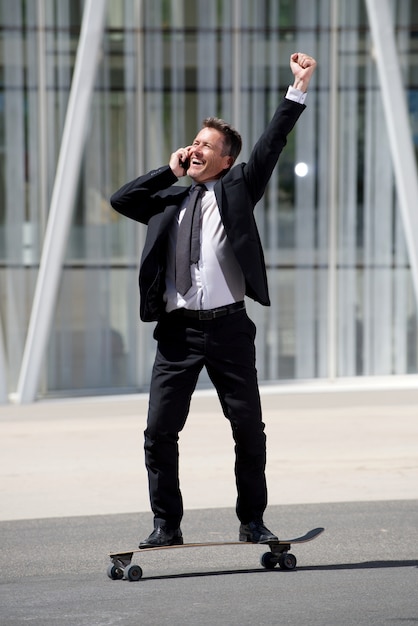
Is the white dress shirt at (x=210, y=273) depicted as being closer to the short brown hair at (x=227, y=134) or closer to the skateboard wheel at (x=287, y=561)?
the short brown hair at (x=227, y=134)

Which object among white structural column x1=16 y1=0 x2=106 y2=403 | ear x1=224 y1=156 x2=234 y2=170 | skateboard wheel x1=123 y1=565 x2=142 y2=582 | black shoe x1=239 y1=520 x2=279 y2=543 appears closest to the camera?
skateboard wheel x1=123 y1=565 x2=142 y2=582

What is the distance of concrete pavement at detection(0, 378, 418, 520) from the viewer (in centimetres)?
800

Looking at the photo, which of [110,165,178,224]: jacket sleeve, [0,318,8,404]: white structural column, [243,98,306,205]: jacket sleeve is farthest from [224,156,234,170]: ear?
[0,318,8,404]: white structural column

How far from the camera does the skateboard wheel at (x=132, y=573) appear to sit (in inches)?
224

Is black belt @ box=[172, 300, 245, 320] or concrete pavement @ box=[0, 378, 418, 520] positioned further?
concrete pavement @ box=[0, 378, 418, 520]

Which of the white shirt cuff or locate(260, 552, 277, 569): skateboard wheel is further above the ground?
the white shirt cuff

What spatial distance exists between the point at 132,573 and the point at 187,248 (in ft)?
4.75

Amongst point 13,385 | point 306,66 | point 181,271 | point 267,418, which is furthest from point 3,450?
point 306,66

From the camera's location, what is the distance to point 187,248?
231 inches

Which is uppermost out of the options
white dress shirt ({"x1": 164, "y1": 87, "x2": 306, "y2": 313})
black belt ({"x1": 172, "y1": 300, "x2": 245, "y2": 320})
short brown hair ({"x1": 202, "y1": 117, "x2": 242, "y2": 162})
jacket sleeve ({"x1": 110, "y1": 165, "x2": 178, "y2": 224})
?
short brown hair ({"x1": 202, "y1": 117, "x2": 242, "y2": 162})

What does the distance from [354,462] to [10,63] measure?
6.13 m

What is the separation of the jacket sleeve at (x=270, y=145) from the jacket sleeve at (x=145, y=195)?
0.36 metres

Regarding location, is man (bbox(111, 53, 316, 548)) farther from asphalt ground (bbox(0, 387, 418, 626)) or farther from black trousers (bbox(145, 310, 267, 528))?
asphalt ground (bbox(0, 387, 418, 626))

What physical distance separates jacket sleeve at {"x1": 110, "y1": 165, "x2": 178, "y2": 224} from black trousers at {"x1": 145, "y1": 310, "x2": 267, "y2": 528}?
0.51 m
